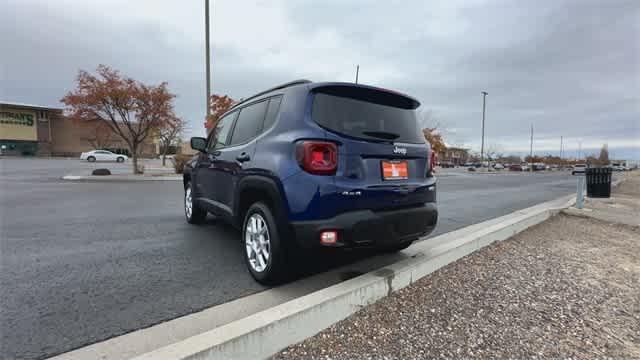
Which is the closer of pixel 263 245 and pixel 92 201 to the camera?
pixel 263 245

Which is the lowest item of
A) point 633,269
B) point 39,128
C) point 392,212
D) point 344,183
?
point 633,269

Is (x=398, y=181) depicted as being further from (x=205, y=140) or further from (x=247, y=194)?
(x=205, y=140)

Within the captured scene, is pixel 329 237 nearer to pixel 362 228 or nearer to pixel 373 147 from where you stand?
pixel 362 228

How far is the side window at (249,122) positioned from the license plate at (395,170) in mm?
1400

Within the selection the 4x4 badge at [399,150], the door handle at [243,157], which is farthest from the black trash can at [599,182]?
the door handle at [243,157]

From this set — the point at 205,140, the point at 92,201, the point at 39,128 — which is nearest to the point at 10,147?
the point at 39,128

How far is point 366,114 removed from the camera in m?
3.21

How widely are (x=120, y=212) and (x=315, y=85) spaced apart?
20.1ft

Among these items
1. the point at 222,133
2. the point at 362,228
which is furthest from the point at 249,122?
the point at 362,228

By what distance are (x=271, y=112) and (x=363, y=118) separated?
952 mm

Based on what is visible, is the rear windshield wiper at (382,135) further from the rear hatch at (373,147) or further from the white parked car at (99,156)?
the white parked car at (99,156)

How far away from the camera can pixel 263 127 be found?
3.51 metres

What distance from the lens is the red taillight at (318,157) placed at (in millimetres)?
2803

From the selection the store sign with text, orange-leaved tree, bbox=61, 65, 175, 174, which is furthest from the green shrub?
the store sign with text
